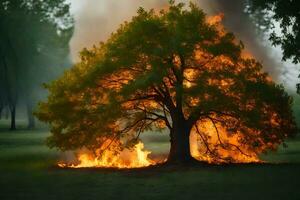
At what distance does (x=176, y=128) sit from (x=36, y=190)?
38.7 ft

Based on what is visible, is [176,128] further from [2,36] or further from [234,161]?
[2,36]

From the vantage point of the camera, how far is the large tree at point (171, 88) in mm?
31203

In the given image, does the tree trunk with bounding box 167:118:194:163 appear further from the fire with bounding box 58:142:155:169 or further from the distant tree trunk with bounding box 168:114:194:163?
the fire with bounding box 58:142:155:169

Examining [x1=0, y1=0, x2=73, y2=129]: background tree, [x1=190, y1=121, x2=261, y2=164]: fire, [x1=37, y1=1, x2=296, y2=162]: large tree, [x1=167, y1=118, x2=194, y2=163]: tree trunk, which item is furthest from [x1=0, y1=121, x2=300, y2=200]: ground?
[x1=0, y1=0, x2=73, y2=129]: background tree

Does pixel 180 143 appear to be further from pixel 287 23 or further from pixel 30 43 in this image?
pixel 30 43

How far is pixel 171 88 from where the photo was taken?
1234 inches

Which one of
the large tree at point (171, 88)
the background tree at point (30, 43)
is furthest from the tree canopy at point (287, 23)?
the background tree at point (30, 43)

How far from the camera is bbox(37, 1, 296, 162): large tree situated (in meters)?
A: 31.2

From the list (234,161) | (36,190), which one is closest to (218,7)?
(234,161)

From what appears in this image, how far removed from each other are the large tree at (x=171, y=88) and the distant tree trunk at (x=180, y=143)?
56mm

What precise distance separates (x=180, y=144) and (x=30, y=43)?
5087cm

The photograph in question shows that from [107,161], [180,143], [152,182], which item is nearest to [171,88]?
[180,143]

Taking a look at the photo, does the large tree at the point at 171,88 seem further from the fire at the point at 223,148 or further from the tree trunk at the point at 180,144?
the fire at the point at 223,148

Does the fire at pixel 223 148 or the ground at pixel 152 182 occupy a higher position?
the fire at pixel 223 148
